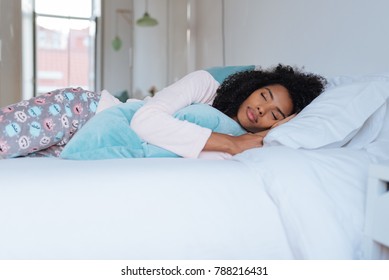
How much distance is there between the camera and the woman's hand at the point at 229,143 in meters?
1.09

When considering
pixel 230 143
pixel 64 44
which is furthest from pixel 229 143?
pixel 64 44

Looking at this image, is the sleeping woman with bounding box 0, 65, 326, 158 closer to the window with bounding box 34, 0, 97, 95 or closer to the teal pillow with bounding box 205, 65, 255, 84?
the teal pillow with bounding box 205, 65, 255, 84

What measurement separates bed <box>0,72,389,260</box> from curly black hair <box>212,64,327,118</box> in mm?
406

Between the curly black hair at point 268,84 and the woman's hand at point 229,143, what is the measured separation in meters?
0.21

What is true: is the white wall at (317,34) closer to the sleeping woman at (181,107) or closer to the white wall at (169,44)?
the sleeping woman at (181,107)

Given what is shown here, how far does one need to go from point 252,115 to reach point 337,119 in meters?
0.28

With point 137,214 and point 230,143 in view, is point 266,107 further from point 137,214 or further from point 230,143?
point 137,214

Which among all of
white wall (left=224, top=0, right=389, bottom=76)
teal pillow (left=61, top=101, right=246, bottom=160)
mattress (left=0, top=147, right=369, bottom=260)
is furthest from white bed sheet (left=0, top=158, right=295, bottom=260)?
white wall (left=224, top=0, right=389, bottom=76)

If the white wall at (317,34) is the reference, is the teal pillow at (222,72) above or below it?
below

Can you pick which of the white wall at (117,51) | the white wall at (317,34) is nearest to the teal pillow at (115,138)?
the white wall at (317,34)

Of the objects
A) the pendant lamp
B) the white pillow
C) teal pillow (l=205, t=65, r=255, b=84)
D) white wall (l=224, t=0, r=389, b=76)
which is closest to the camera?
the white pillow

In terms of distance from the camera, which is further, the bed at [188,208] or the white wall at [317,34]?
the white wall at [317,34]

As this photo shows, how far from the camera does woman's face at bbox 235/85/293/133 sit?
1240 mm
